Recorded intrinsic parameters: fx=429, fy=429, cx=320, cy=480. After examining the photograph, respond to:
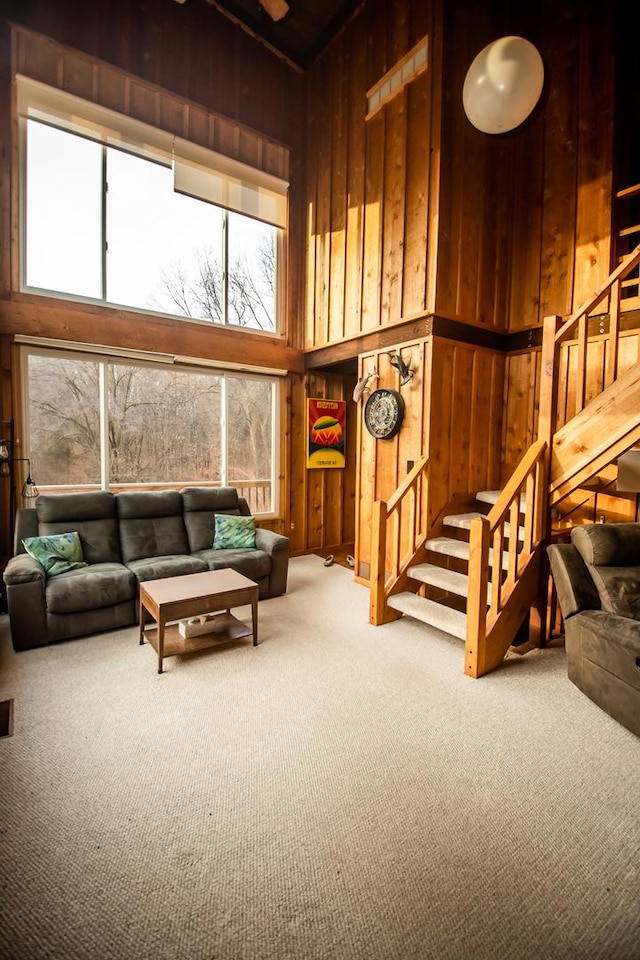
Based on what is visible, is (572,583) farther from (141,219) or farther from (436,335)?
(141,219)

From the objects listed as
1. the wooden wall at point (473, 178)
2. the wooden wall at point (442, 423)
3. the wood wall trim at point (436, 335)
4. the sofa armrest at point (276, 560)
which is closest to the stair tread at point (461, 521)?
the wooden wall at point (442, 423)

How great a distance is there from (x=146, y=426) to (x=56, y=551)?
1.74 m

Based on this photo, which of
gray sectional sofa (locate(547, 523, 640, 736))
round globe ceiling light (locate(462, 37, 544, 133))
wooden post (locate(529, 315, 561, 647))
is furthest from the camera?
wooden post (locate(529, 315, 561, 647))

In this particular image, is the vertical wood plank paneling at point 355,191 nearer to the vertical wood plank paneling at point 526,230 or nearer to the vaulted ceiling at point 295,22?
the vaulted ceiling at point 295,22

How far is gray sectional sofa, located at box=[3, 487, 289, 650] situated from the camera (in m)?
3.03

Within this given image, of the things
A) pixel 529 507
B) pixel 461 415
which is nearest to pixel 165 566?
pixel 529 507

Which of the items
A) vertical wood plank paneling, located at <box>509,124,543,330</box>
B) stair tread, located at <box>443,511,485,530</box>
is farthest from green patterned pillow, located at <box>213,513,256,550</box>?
vertical wood plank paneling, located at <box>509,124,543,330</box>

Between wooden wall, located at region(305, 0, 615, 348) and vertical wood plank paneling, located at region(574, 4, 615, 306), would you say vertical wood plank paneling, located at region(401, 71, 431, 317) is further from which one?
vertical wood plank paneling, located at region(574, 4, 615, 306)

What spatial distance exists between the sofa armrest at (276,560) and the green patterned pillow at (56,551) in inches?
61.3

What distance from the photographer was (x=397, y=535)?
3.82 meters

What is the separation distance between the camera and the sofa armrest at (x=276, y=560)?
4109 millimetres

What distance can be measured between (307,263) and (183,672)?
5026 millimetres

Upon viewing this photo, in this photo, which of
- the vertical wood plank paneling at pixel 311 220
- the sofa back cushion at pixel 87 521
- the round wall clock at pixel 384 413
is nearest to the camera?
the sofa back cushion at pixel 87 521

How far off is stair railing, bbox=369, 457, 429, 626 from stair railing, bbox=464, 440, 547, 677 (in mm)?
787
